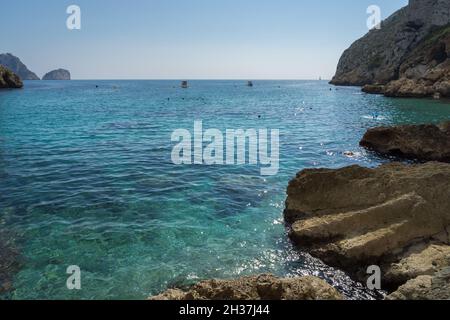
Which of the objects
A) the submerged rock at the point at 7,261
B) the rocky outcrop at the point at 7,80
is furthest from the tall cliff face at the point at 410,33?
the rocky outcrop at the point at 7,80

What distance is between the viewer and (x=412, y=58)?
396ft

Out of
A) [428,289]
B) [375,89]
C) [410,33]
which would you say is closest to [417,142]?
[428,289]

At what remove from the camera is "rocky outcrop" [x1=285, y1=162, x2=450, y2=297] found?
12.9 metres

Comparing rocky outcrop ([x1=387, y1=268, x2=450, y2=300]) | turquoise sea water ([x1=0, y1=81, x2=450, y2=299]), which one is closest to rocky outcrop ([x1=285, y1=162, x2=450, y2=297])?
turquoise sea water ([x1=0, y1=81, x2=450, y2=299])

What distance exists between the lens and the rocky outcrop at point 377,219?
1286 centimetres

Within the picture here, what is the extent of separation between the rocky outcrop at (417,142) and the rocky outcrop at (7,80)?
14853cm

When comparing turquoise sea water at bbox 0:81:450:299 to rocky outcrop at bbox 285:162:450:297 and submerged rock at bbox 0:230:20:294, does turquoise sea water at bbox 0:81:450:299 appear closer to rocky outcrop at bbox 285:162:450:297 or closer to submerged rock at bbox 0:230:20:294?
submerged rock at bbox 0:230:20:294

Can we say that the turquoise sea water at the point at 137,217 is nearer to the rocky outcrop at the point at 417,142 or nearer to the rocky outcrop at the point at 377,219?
the rocky outcrop at the point at 377,219

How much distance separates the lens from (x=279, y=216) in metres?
19.0

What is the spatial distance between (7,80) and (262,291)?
165 meters

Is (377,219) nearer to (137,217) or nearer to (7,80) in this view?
(137,217)

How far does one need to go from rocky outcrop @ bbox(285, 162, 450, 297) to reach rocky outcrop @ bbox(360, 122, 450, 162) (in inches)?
552
